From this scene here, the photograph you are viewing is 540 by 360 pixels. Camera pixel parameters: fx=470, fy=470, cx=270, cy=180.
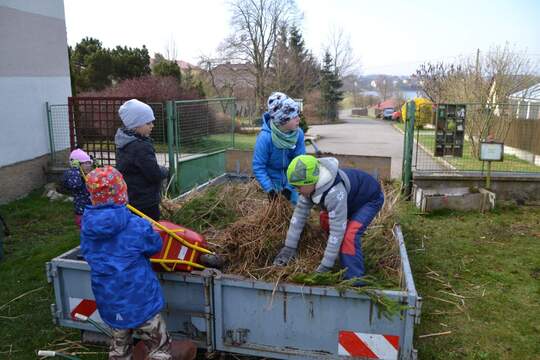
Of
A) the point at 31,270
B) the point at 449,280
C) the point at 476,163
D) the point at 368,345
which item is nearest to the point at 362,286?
the point at 368,345

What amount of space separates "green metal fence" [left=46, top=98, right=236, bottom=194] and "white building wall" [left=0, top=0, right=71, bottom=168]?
0.37m

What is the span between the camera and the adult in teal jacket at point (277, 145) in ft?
12.9

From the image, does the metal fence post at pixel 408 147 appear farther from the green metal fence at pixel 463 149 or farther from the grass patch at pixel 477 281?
the grass patch at pixel 477 281

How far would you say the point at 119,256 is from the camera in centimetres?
276

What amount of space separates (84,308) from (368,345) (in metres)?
1.96

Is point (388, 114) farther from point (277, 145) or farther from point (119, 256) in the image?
point (119, 256)

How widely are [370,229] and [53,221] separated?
17.9 feet

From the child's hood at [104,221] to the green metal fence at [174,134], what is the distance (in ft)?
17.2

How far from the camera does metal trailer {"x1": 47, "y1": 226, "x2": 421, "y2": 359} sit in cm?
275

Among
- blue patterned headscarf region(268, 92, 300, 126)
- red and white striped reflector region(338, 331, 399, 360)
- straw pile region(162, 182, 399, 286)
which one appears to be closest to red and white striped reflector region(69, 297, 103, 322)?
straw pile region(162, 182, 399, 286)

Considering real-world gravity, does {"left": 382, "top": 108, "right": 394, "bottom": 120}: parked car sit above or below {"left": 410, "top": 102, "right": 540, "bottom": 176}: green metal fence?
below

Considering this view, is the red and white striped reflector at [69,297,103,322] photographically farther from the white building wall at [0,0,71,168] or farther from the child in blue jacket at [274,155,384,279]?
the white building wall at [0,0,71,168]

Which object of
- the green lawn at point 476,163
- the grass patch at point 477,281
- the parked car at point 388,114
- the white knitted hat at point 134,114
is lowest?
the parked car at point 388,114

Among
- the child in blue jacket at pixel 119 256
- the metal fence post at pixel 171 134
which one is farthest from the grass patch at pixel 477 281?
the metal fence post at pixel 171 134
